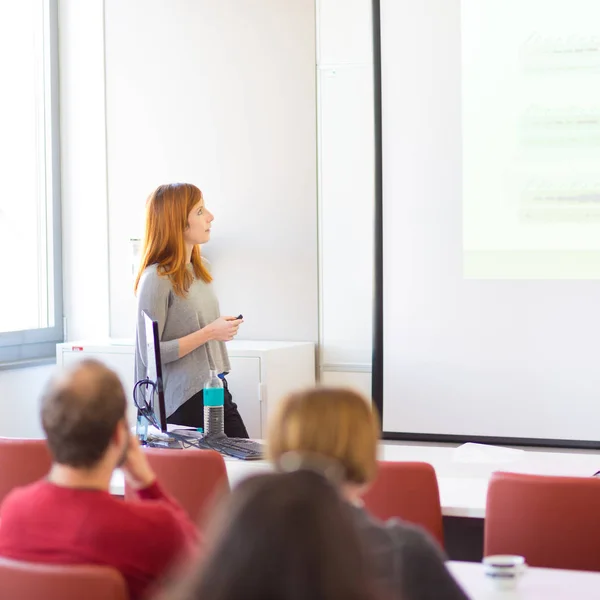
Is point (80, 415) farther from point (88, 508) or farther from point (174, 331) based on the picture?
point (174, 331)

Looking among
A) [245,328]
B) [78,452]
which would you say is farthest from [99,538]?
[245,328]

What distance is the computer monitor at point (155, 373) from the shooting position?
10.0 ft

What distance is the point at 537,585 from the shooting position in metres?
1.86

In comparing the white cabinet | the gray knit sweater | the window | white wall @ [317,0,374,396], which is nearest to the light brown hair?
the gray knit sweater

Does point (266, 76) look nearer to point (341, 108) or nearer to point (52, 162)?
point (341, 108)

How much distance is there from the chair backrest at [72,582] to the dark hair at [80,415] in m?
0.19

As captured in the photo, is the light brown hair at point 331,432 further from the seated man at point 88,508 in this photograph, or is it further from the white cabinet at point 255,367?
the white cabinet at point 255,367

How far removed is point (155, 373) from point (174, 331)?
443 millimetres

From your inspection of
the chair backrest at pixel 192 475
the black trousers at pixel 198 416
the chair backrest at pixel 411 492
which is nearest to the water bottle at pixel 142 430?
the black trousers at pixel 198 416

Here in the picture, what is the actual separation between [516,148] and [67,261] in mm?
2588

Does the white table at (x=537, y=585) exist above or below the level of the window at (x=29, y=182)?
below

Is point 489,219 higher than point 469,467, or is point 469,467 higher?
point 489,219

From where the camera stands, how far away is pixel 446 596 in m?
1.43

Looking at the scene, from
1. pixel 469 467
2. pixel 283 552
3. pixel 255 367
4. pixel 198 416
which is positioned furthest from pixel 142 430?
pixel 283 552
